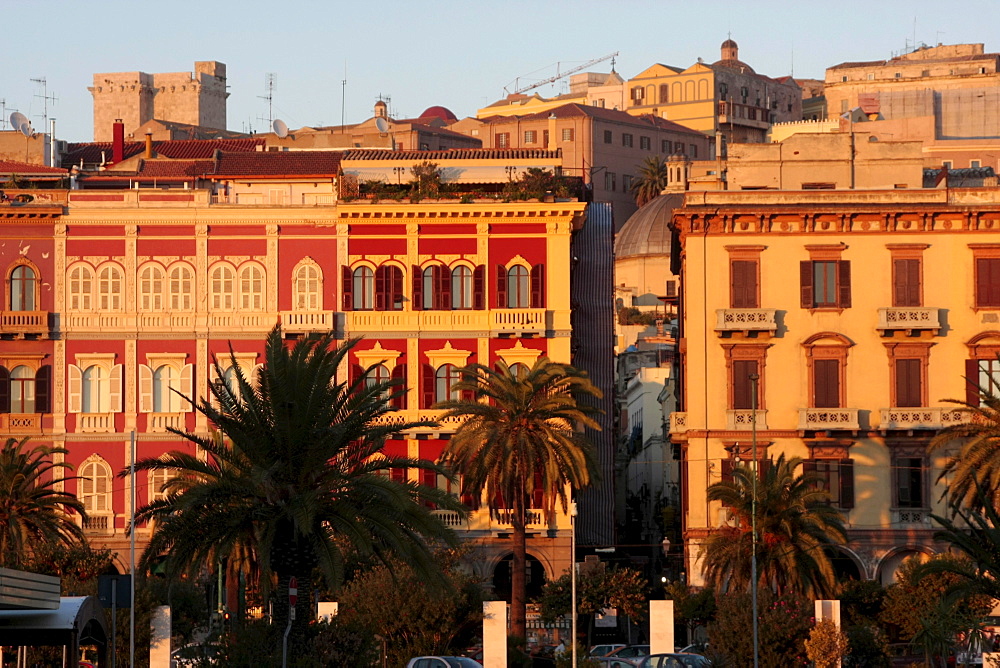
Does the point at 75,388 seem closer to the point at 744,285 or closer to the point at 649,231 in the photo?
the point at 744,285

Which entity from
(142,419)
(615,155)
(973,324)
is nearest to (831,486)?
(973,324)

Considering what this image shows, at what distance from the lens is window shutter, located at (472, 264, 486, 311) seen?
69.5m

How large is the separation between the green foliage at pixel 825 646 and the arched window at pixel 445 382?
20982 mm

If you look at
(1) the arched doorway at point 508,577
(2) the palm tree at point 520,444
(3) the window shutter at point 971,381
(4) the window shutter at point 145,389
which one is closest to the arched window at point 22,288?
(4) the window shutter at point 145,389

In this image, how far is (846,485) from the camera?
65.6 meters

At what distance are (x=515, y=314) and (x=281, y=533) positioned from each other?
1109 inches

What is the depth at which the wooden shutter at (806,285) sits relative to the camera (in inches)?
2628

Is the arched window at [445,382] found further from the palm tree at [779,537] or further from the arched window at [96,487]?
the palm tree at [779,537]

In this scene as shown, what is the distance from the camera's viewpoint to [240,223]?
70188 millimetres

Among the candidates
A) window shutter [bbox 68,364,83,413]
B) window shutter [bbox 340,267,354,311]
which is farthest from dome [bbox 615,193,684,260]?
window shutter [bbox 68,364,83,413]

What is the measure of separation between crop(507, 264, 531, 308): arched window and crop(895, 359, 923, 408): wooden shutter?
13362 mm

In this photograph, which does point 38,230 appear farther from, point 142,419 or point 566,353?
point 566,353

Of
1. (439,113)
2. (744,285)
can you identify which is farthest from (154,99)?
(744,285)

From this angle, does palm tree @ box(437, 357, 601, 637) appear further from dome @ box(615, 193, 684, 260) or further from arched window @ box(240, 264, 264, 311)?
dome @ box(615, 193, 684, 260)
